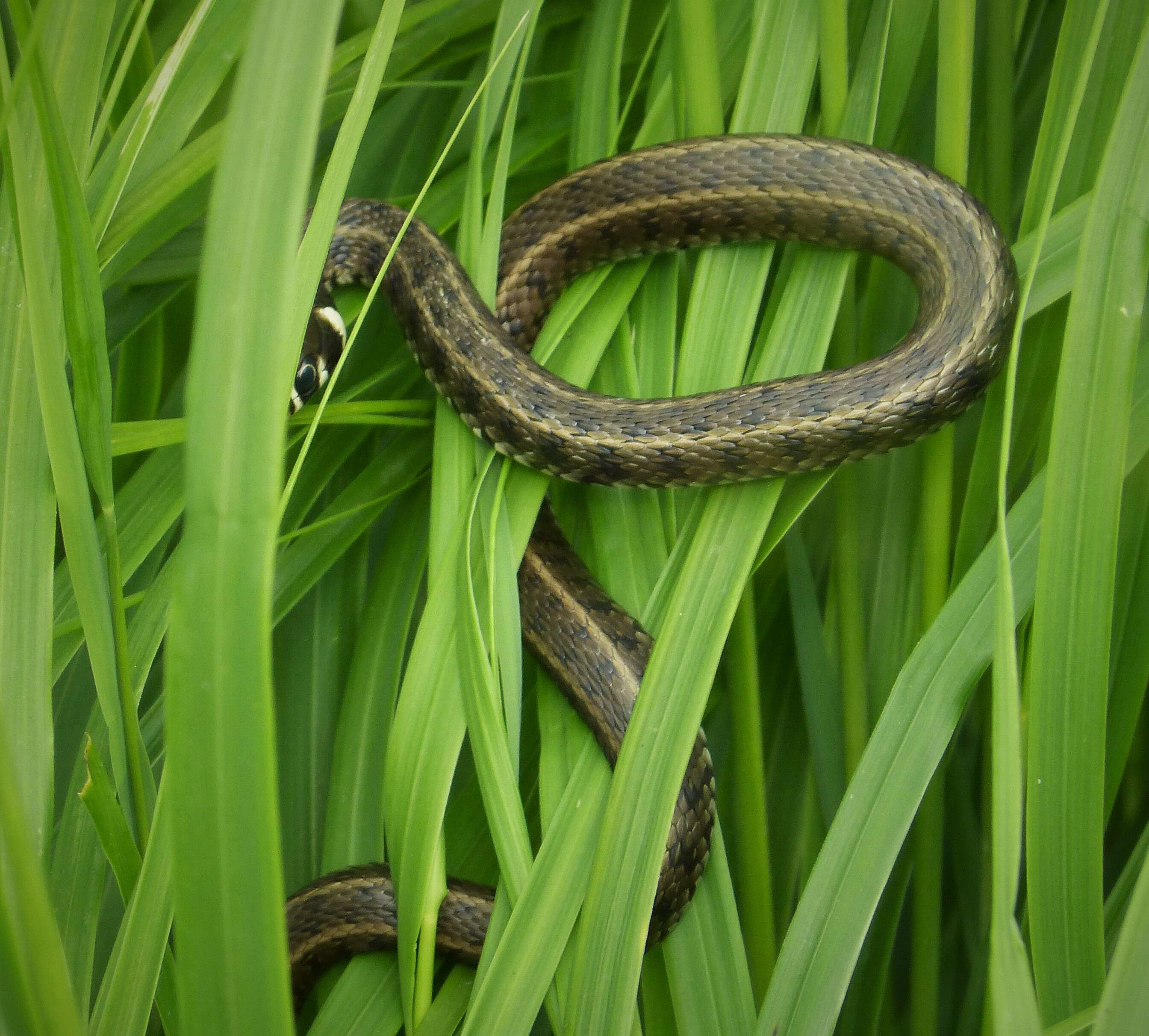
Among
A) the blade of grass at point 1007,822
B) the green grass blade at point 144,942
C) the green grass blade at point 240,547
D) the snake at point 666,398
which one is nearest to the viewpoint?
the green grass blade at point 240,547

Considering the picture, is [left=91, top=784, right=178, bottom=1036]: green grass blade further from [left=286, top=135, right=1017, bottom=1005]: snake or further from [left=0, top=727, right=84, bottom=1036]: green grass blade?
[left=286, top=135, right=1017, bottom=1005]: snake

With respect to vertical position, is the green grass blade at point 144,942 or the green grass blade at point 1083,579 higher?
the green grass blade at point 1083,579

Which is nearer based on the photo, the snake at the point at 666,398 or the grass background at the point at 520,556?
the grass background at the point at 520,556

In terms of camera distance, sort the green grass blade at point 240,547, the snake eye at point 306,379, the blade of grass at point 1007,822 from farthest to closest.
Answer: the snake eye at point 306,379
the blade of grass at point 1007,822
the green grass blade at point 240,547

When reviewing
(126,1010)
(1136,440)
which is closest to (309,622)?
(126,1010)

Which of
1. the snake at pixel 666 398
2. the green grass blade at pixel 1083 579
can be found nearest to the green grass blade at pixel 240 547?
the snake at pixel 666 398

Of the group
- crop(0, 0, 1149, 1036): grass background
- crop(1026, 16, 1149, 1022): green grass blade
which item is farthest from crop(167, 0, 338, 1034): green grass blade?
crop(1026, 16, 1149, 1022): green grass blade

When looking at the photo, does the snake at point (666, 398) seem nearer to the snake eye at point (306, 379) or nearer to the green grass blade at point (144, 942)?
the snake eye at point (306, 379)

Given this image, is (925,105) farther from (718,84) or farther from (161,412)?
(161,412)
